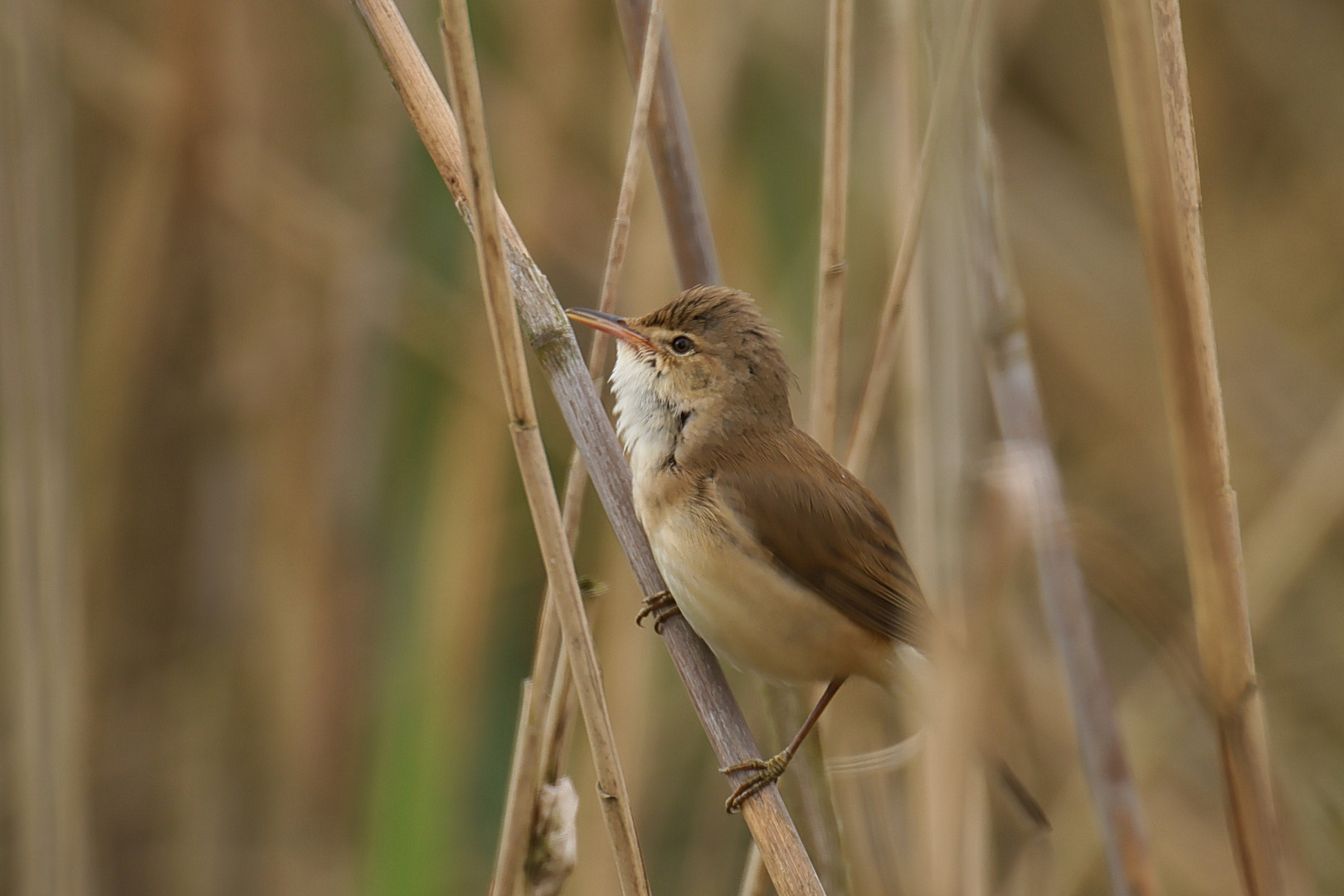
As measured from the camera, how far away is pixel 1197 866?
9.57 feet

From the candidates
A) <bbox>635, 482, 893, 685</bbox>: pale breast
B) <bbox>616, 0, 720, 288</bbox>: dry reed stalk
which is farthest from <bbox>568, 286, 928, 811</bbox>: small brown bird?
<bbox>616, 0, 720, 288</bbox>: dry reed stalk

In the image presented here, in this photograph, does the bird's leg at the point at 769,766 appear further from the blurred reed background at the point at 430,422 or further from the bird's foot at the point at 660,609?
the bird's foot at the point at 660,609

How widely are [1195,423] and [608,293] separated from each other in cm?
90

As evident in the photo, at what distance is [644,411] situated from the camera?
7.17 ft

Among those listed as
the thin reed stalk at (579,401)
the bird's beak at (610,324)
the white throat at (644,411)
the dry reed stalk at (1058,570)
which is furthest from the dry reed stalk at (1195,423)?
the white throat at (644,411)

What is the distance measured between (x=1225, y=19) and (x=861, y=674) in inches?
101

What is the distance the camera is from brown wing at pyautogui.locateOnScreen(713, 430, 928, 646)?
6.67 feet

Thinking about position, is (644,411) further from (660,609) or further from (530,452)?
(530,452)

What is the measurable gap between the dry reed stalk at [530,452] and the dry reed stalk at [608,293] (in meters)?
0.18

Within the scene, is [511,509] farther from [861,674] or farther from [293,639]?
[861,674]

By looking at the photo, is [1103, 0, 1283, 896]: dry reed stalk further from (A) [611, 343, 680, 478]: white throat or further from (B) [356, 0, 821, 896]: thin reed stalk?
(A) [611, 343, 680, 478]: white throat

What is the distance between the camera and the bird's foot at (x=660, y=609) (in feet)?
6.56

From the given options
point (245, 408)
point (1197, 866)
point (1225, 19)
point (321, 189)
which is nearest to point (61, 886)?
point (245, 408)

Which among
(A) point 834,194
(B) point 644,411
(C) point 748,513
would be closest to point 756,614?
(C) point 748,513
